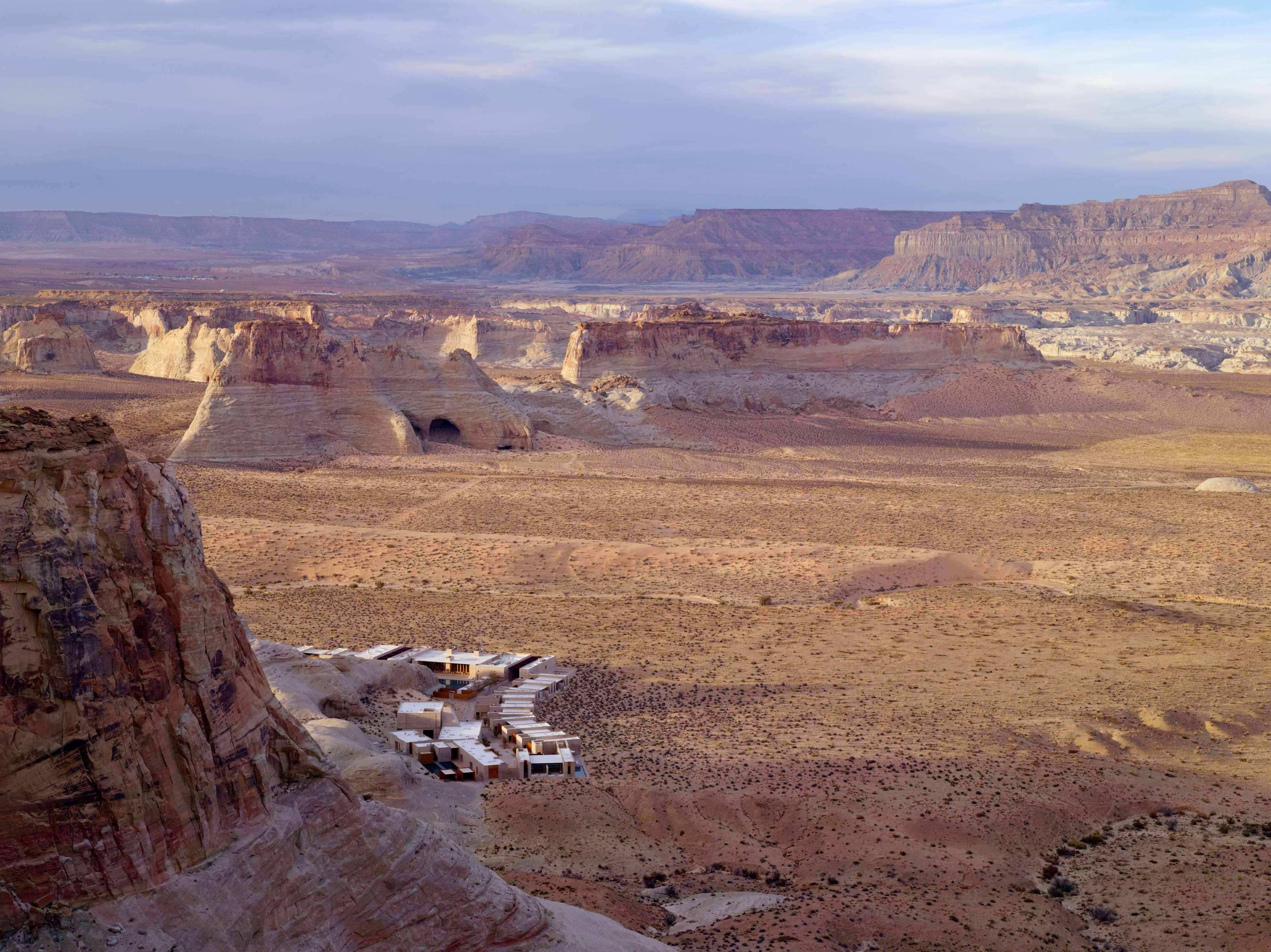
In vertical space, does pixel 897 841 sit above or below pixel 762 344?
below

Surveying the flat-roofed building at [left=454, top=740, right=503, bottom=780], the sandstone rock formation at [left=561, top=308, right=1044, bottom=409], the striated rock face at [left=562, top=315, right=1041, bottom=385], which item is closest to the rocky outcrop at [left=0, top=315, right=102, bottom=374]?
the striated rock face at [left=562, top=315, right=1041, bottom=385]

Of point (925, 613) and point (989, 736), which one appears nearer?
point (989, 736)

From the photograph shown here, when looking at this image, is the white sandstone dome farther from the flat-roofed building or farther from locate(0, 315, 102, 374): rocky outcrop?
locate(0, 315, 102, 374): rocky outcrop

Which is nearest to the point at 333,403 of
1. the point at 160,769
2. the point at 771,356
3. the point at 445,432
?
the point at 445,432

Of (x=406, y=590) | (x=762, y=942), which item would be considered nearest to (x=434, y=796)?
(x=762, y=942)

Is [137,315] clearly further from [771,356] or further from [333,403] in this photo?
[333,403]

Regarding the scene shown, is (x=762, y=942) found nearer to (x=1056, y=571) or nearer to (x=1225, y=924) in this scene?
(x=1225, y=924)

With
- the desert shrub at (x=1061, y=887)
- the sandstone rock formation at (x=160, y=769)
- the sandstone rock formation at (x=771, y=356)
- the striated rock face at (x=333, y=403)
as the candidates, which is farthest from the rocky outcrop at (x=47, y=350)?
the desert shrub at (x=1061, y=887)
